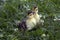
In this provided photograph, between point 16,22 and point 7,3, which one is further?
point 7,3

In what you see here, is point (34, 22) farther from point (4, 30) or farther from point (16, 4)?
point (16, 4)

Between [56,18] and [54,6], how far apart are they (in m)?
0.76

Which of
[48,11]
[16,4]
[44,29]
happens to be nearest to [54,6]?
→ [48,11]

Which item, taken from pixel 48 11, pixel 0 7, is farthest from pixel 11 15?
pixel 48 11

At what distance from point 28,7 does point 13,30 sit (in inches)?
48.6

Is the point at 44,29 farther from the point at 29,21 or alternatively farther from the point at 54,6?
the point at 54,6

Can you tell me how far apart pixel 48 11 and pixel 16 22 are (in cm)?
104

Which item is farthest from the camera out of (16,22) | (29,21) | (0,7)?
(0,7)

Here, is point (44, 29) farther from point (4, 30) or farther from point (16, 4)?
point (16, 4)

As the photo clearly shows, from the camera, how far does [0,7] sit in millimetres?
7703

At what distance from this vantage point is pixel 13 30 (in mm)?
6738

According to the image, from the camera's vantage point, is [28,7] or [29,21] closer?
[29,21]

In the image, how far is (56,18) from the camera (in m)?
7.31

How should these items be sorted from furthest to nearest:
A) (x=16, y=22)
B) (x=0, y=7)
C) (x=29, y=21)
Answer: (x=0, y=7), (x=16, y=22), (x=29, y=21)
